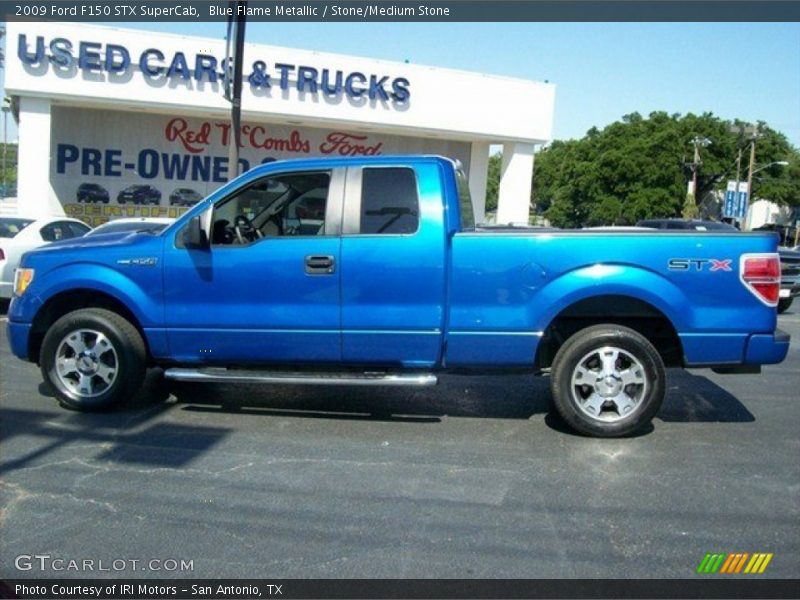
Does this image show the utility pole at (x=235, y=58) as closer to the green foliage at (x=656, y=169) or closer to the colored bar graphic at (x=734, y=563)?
the colored bar graphic at (x=734, y=563)

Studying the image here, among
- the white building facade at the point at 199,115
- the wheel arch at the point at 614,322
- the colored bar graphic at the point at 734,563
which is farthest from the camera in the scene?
the white building facade at the point at 199,115

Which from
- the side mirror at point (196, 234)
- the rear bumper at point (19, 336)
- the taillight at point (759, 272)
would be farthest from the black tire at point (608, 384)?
the rear bumper at point (19, 336)

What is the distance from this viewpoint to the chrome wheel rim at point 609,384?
17.8ft

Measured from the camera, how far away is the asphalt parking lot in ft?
12.0

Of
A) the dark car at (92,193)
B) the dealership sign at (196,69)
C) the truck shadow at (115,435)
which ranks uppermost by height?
the dealership sign at (196,69)

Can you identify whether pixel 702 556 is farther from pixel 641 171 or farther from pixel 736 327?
pixel 641 171

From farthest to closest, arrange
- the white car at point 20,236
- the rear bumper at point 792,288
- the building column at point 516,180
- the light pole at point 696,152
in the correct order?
the light pole at point 696,152, the building column at point 516,180, the rear bumper at point 792,288, the white car at point 20,236

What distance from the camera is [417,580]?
342cm

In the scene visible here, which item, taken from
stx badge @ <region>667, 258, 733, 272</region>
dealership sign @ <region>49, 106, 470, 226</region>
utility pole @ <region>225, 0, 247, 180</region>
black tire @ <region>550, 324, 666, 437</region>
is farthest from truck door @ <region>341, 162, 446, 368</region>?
dealership sign @ <region>49, 106, 470, 226</region>

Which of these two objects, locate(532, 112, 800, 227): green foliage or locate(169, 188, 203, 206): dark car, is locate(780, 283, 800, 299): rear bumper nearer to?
locate(169, 188, 203, 206): dark car

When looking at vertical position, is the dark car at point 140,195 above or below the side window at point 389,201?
above

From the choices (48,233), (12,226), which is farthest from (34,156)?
(48,233)

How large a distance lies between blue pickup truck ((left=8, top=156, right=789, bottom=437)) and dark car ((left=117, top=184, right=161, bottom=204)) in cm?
1964

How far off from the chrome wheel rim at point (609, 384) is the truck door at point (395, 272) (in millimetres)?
1076
